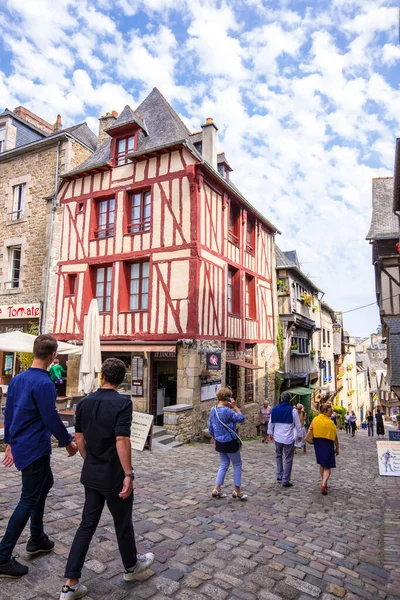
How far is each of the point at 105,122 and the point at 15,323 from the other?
25.8 ft

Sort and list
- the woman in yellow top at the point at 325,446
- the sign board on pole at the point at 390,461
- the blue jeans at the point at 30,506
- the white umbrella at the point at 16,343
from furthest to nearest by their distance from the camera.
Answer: the white umbrella at the point at 16,343 → the woman in yellow top at the point at 325,446 → the sign board on pole at the point at 390,461 → the blue jeans at the point at 30,506

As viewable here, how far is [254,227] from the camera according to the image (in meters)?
14.8

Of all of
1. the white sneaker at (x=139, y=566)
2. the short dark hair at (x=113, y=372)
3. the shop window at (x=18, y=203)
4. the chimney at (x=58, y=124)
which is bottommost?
the white sneaker at (x=139, y=566)

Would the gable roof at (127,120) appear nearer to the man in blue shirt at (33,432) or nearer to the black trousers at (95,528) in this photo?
the man in blue shirt at (33,432)

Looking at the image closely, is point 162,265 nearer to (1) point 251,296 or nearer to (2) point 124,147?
(2) point 124,147

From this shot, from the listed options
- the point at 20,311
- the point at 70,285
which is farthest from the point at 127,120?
the point at 20,311

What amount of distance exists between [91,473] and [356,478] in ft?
19.3

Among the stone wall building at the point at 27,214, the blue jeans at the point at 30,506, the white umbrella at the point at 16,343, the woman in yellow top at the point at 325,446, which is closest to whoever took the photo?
the blue jeans at the point at 30,506

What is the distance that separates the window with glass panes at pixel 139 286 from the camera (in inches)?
447

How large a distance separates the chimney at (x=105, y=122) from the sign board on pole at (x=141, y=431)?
10623mm

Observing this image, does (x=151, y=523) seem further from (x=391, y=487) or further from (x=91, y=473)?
(x=391, y=487)

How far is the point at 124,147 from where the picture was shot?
12.3 metres

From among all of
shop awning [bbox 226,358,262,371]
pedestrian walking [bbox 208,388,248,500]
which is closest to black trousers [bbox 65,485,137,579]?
pedestrian walking [bbox 208,388,248,500]

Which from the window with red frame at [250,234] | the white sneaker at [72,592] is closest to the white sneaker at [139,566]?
the white sneaker at [72,592]
